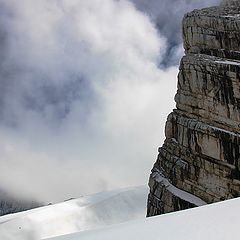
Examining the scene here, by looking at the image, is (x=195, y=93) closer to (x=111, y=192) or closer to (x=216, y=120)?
(x=216, y=120)

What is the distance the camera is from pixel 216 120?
26.8 metres

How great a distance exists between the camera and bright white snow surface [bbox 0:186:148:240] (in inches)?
2012

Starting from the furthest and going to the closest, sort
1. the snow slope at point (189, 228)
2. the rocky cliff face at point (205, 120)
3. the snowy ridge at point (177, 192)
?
the snowy ridge at point (177, 192), the rocky cliff face at point (205, 120), the snow slope at point (189, 228)

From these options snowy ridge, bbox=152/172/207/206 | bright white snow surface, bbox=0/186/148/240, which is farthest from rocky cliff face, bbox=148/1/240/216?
bright white snow surface, bbox=0/186/148/240

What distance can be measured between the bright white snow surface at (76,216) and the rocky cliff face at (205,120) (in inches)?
781

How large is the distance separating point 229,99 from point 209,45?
417 cm

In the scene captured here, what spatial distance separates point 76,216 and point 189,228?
46.4m

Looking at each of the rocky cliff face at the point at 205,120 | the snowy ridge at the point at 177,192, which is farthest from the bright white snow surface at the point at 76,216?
the rocky cliff face at the point at 205,120

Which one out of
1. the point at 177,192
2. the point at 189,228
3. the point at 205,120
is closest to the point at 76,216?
the point at 177,192

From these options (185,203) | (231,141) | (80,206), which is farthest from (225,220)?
(80,206)

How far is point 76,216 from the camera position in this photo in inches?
2133

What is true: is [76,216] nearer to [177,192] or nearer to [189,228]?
[177,192]

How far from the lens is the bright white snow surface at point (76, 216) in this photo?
51.1m

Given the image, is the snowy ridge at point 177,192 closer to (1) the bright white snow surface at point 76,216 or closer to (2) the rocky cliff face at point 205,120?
(2) the rocky cliff face at point 205,120
